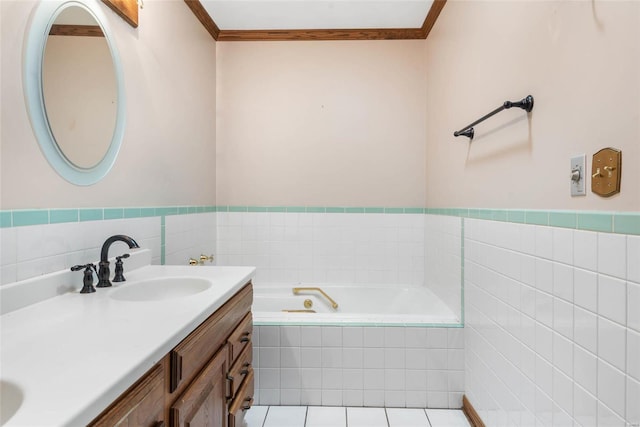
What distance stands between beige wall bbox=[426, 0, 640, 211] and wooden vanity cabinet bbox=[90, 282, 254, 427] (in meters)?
1.19

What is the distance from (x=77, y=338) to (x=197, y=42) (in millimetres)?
2252

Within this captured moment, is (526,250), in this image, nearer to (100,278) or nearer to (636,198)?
(636,198)

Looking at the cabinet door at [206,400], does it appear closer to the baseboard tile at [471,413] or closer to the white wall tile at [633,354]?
the white wall tile at [633,354]

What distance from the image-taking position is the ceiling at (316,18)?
2328 millimetres

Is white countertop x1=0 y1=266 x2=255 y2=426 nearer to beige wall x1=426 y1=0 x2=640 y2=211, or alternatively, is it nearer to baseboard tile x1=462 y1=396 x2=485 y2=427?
beige wall x1=426 y1=0 x2=640 y2=211

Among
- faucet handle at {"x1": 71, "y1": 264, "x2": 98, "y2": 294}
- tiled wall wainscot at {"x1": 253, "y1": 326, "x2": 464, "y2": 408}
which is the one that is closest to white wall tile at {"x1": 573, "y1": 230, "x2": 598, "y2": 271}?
tiled wall wainscot at {"x1": 253, "y1": 326, "x2": 464, "y2": 408}

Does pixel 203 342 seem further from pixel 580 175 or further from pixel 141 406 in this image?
pixel 580 175

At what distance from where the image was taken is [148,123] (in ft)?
5.74

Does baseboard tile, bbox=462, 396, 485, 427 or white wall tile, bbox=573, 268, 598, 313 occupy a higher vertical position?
white wall tile, bbox=573, 268, 598, 313

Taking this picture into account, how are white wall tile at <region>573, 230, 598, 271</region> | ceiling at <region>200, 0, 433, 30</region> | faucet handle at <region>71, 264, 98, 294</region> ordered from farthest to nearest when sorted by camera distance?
ceiling at <region>200, 0, 433, 30</region> → faucet handle at <region>71, 264, 98, 294</region> → white wall tile at <region>573, 230, 598, 271</region>

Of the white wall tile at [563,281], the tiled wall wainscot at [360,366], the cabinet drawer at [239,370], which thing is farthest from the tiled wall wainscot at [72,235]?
the white wall tile at [563,281]

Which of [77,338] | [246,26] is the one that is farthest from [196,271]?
[246,26]

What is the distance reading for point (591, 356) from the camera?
3.07 ft

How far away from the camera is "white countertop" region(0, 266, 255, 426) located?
20.2 inches
